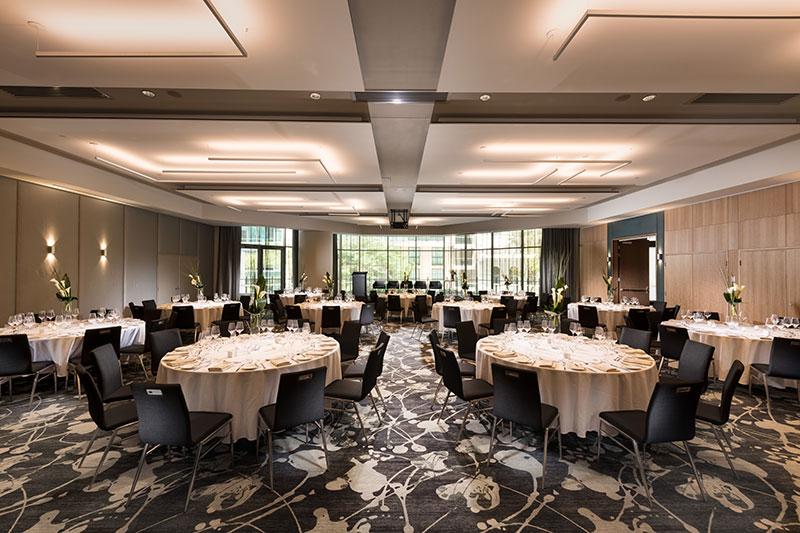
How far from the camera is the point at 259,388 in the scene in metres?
3.25

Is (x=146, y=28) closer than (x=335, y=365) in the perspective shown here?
Yes

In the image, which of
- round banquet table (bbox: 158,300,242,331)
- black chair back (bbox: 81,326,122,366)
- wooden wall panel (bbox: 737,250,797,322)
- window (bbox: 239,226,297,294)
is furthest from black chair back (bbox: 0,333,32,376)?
wooden wall panel (bbox: 737,250,797,322)

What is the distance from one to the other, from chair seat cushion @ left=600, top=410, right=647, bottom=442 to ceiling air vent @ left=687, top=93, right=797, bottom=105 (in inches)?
153

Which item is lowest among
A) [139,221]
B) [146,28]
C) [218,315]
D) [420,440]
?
[420,440]

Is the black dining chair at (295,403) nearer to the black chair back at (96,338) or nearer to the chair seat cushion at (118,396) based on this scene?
the chair seat cushion at (118,396)

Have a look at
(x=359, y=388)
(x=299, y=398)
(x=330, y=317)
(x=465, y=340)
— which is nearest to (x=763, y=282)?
(x=465, y=340)

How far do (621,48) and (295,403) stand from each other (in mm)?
4048

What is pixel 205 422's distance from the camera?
115 inches

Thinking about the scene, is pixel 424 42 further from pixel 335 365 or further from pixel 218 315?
pixel 218 315

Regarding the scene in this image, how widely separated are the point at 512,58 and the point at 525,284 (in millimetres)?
12786

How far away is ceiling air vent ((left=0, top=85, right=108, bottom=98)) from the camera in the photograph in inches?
165

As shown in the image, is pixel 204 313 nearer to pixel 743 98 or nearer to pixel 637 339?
pixel 637 339


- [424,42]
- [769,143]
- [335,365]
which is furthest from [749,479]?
[769,143]

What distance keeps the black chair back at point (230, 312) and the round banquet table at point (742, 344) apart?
918cm
